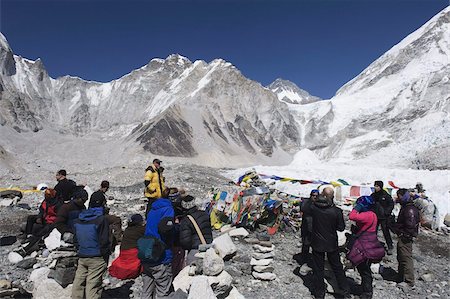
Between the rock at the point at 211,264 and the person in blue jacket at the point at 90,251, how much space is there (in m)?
1.53

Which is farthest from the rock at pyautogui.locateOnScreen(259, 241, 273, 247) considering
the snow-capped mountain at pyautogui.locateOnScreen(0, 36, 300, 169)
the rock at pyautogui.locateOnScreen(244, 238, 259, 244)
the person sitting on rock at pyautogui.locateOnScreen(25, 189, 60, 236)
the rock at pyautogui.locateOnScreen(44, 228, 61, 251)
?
the snow-capped mountain at pyautogui.locateOnScreen(0, 36, 300, 169)

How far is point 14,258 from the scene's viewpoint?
7359 mm

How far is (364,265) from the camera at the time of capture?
20.5ft

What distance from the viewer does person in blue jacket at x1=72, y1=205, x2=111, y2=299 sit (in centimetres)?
511

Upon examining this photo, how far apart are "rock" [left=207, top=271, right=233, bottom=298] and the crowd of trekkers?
20.0 inches

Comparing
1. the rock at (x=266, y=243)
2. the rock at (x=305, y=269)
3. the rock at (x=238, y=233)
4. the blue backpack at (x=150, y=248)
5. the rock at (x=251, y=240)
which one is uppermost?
the blue backpack at (x=150, y=248)

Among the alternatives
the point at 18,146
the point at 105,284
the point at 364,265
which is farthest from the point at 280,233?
the point at 18,146

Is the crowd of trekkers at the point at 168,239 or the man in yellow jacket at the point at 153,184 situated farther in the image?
the man in yellow jacket at the point at 153,184

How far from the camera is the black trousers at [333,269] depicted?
237 inches

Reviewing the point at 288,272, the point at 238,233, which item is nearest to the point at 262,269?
the point at 288,272

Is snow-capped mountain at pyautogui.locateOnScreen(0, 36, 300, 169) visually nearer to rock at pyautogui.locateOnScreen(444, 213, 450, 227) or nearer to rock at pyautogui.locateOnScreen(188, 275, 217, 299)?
rock at pyautogui.locateOnScreen(444, 213, 450, 227)

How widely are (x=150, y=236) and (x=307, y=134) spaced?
9185 cm

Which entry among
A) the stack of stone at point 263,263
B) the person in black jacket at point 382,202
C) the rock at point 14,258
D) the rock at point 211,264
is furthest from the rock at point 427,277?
the rock at point 14,258

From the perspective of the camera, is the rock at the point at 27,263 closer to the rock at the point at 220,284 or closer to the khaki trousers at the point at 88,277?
the khaki trousers at the point at 88,277
